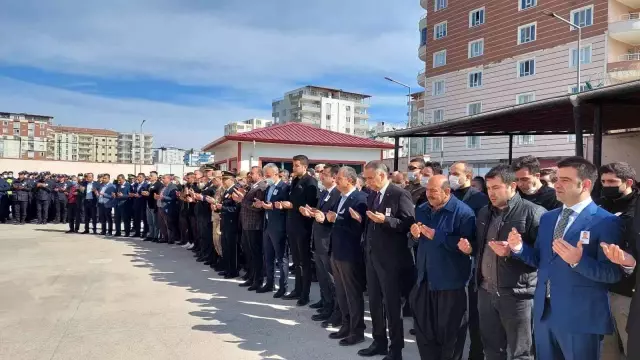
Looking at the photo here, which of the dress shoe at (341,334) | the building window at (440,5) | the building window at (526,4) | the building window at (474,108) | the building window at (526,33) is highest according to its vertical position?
the building window at (440,5)

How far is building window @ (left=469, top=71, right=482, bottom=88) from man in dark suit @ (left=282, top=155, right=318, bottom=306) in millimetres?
31289

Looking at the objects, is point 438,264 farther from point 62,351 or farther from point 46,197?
point 46,197

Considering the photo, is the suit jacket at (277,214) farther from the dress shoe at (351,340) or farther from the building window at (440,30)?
the building window at (440,30)

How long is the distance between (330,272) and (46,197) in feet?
51.7

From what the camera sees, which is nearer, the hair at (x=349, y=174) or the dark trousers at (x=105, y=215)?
the hair at (x=349, y=174)

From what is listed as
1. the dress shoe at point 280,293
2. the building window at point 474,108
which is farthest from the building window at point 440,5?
the dress shoe at point 280,293

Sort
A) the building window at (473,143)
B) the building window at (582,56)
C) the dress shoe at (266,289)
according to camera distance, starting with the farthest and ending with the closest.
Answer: the building window at (473,143) → the building window at (582,56) → the dress shoe at (266,289)

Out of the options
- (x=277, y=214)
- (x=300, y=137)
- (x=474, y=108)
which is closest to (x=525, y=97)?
(x=474, y=108)

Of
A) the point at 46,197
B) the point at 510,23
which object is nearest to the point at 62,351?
the point at 46,197

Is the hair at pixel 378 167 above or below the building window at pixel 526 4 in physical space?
below

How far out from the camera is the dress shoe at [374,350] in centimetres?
486

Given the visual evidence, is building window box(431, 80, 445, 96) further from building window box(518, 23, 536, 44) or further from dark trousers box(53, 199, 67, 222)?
dark trousers box(53, 199, 67, 222)

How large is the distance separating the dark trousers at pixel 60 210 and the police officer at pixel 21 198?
1021 millimetres

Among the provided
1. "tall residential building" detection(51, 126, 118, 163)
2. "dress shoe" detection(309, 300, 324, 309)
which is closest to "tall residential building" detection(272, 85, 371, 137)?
"tall residential building" detection(51, 126, 118, 163)
